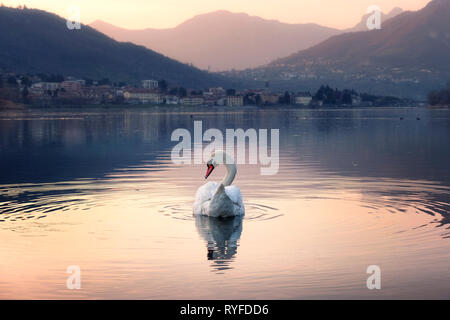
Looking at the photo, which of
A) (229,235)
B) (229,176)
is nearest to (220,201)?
(229,176)

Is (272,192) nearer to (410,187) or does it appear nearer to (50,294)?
(410,187)

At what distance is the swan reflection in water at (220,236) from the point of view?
45.5 ft

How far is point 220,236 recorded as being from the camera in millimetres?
16109

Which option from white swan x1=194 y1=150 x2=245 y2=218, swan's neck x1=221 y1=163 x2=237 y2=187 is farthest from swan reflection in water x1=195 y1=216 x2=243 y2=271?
swan's neck x1=221 y1=163 x2=237 y2=187

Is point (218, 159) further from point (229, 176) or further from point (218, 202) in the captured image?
point (218, 202)

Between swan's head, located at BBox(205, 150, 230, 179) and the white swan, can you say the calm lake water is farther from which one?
swan's head, located at BBox(205, 150, 230, 179)

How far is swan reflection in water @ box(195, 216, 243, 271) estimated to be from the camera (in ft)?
45.5

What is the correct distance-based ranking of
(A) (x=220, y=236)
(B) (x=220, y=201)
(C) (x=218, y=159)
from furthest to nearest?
(C) (x=218, y=159)
(B) (x=220, y=201)
(A) (x=220, y=236)

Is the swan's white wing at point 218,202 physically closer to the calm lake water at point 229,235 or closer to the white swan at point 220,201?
the white swan at point 220,201

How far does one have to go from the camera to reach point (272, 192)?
23172mm

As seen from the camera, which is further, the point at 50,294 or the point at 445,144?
the point at 445,144

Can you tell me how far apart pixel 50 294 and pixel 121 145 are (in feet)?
127

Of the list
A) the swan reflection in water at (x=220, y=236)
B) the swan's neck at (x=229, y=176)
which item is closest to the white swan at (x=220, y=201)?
the swan's neck at (x=229, y=176)
